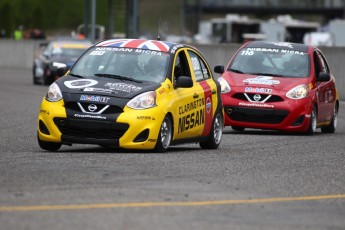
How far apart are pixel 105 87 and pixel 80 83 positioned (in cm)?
34

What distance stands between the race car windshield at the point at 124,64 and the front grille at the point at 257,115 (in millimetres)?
4951

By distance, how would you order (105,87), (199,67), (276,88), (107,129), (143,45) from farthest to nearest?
(276,88)
(199,67)
(143,45)
(105,87)
(107,129)

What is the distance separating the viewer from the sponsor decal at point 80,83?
50.5ft

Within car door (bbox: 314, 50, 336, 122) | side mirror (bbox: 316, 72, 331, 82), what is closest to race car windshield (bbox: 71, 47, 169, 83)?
side mirror (bbox: 316, 72, 331, 82)

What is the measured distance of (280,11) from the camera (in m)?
107

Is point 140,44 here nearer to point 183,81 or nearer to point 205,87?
point 183,81

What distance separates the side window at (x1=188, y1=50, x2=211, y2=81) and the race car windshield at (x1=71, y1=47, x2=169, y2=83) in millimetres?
699

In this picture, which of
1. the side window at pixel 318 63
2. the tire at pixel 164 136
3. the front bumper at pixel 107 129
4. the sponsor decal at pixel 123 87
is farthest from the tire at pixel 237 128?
the front bumper at pixel 107 129

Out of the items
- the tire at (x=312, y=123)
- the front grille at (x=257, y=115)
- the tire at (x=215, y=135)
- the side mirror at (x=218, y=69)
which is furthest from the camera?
the tire at (x=312, y=123)

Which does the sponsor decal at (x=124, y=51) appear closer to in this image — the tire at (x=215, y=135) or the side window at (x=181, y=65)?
the side window at (x=181, y=65)

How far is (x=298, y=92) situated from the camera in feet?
70.3

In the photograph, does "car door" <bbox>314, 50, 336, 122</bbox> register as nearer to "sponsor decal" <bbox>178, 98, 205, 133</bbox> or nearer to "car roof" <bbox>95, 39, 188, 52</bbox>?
"sponsor decal" <bbox>178, 98, 205, 133</bbox>

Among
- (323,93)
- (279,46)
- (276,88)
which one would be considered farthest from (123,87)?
(323,93)

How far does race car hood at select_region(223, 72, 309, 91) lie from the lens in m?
21.3
